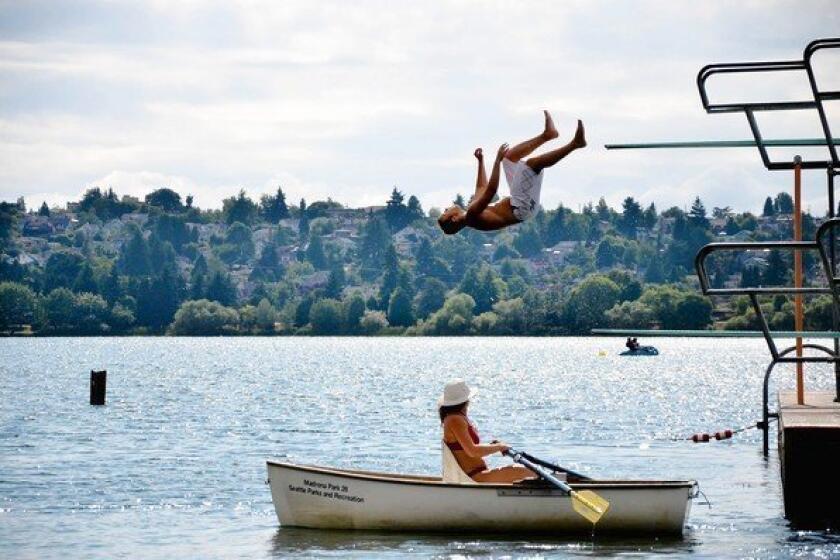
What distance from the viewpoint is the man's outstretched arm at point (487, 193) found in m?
15.8

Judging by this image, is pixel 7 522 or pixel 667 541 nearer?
pixel 667 541

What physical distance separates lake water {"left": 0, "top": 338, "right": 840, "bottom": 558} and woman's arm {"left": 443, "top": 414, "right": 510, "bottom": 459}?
5.30 ft

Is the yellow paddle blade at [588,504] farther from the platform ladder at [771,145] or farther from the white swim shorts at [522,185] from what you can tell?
the white swim shorts at [522,185]

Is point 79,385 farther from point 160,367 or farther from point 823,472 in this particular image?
point 823,472

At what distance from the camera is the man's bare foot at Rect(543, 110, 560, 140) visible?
15.6m


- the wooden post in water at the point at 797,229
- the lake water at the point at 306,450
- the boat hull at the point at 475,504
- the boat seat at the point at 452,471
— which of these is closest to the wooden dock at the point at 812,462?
the wooden post in water at the point at 797,229

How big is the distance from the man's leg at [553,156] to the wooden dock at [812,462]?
6841 mm

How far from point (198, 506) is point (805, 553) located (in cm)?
1217

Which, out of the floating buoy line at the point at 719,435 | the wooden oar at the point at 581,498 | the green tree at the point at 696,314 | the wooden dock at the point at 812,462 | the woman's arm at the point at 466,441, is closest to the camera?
the wooden dock at the point at 812,462

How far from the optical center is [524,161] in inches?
637

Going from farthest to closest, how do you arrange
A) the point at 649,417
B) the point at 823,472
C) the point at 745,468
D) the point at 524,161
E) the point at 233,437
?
the point at 649,417 → the point at 233,437 → the point at 745,468 → the point at 823,472 → the point at 524,161

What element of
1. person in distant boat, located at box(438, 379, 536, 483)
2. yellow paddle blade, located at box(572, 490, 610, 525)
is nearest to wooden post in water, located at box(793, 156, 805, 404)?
yellow paddle blade, located at box(572, 490, 610, 525)

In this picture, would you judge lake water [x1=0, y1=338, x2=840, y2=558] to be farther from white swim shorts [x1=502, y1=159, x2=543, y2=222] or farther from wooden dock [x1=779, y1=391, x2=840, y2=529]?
white swim shorts [x1=502, y1=159, x2=543, y2=222]

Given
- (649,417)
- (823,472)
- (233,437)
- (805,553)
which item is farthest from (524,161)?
(649,417)
